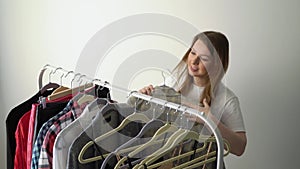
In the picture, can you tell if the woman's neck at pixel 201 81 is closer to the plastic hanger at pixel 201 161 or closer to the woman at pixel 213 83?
the woman at pixel 213 83

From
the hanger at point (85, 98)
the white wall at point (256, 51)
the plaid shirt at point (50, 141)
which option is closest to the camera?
the plaid shirt at point (50, 141)

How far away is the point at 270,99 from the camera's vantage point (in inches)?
66.9

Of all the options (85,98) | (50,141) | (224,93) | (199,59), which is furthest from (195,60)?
(50,141)

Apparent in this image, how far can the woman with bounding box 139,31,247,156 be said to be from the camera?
5.10ft

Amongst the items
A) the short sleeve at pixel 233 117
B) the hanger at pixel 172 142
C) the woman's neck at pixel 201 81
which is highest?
the woman's neck at pixel 201 81

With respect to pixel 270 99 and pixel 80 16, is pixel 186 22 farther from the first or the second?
pixel 80 16

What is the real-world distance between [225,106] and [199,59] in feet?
0.65

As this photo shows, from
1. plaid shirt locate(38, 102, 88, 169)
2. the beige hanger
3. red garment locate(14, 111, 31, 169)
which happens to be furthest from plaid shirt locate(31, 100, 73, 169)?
the beige hanger

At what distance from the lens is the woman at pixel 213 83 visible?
1.55 m

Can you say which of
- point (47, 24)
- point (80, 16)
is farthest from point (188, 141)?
point (47, 24)

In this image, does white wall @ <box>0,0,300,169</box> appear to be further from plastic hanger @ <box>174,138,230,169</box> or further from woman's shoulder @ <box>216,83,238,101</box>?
plastic hanger @ <box>174,138,230,169</box>

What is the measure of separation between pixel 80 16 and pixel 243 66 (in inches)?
33.7

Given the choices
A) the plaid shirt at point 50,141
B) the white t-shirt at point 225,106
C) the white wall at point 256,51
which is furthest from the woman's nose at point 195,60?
the plaid shirt at point 50,141

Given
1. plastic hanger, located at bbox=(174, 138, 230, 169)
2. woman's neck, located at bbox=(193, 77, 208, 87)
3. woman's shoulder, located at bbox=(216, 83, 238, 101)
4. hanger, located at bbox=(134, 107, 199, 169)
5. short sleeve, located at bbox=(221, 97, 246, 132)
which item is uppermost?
woman's neck, located at bbox=(193, 77, 208, 87)
